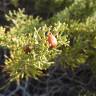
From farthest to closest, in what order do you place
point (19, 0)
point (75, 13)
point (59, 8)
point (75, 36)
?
point (19, 0) < point (59, 8) < point (75, 13) < point (75, 36)

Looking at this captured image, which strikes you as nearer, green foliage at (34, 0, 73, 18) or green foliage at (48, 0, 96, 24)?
green foliage at (48, 0, 96, 24)

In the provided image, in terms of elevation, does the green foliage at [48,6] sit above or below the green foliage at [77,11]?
above

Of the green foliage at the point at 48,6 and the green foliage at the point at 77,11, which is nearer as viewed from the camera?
the green foliage at the point at 77,11

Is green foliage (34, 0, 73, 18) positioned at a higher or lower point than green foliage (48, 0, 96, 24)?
higher

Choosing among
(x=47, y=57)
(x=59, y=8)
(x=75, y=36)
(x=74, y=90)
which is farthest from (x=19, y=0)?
(x=47, y=57)

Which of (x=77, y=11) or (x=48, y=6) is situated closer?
(x=77, y=11)

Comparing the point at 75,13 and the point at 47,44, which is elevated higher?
the point at 75,13

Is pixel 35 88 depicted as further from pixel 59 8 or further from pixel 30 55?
pixel 30 55

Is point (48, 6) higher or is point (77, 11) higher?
point (48, 6)

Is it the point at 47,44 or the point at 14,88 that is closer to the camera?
the point at 47,44

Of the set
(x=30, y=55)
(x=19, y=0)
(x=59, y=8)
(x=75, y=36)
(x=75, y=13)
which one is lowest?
(x=30, y=55)

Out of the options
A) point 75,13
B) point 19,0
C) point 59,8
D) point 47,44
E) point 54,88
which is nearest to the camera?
point 47,44
